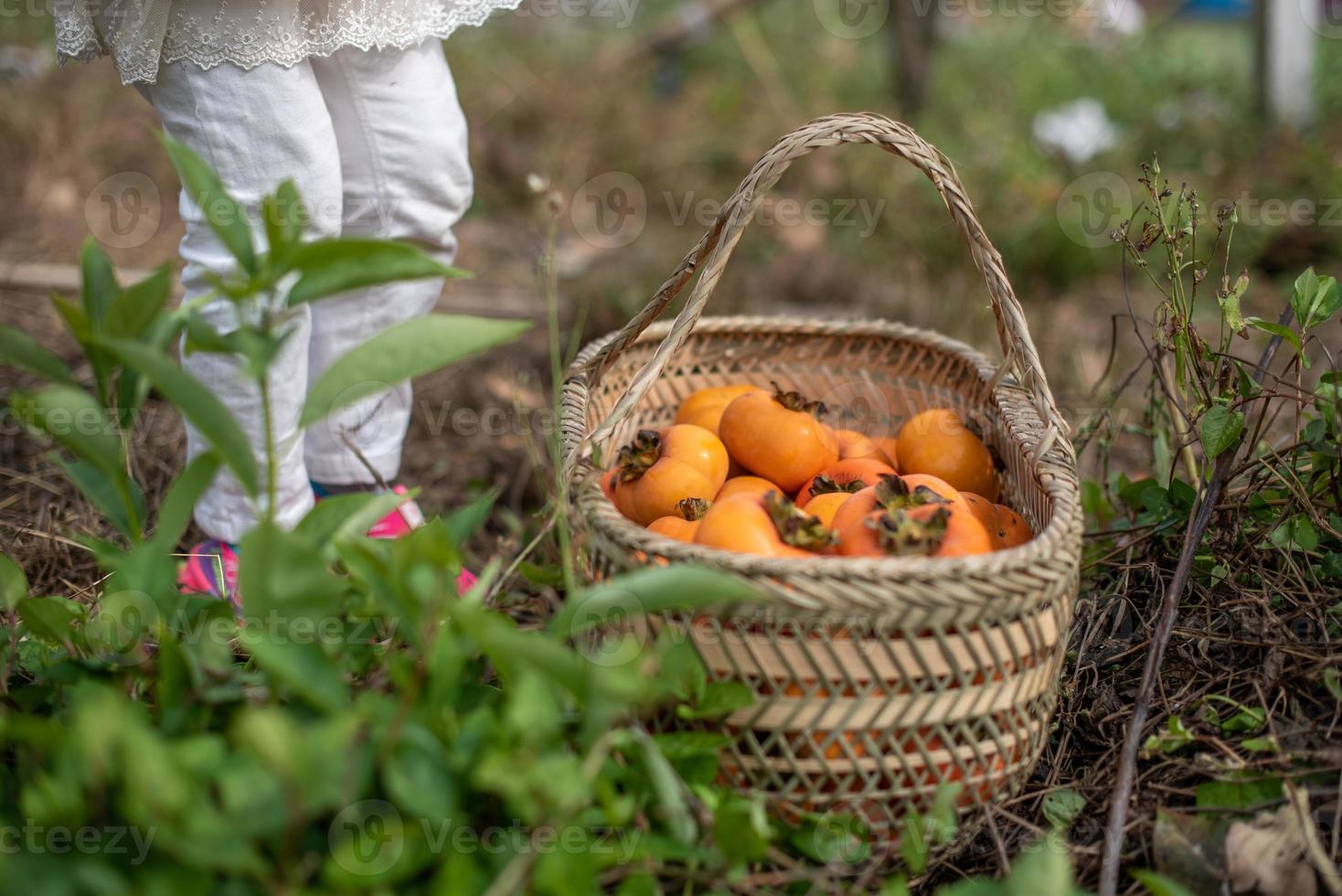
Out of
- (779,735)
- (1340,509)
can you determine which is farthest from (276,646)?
(1340,509)

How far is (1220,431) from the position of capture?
43.3 inches

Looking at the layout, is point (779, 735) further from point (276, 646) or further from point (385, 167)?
point (385, 167)

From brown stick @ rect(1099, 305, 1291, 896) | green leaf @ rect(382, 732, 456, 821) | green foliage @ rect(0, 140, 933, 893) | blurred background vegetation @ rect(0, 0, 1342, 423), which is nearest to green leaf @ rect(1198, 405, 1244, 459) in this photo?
brown stick @ rect(1099, 305, 1291, 896)

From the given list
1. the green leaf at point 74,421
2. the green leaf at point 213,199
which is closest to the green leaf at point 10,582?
the green leaf at point 74,421

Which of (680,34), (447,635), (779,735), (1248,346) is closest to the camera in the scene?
(447,635)

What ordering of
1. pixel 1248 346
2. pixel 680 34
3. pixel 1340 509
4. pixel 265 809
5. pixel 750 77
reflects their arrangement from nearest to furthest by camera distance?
pixel 265 809 < pixel 1340 509 < pixel 1248 346 < pixel 680 34 < pixel 750 77

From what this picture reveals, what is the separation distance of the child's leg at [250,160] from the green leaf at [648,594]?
505 millimetres

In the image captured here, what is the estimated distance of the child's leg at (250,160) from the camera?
3.86 ft

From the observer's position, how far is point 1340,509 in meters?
1.11

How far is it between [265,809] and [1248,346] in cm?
274

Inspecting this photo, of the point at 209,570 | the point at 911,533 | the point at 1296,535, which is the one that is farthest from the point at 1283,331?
the point at 209,570

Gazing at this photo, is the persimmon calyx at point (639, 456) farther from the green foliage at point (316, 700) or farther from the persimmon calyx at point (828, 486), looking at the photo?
the green foliage at point (316, 700)

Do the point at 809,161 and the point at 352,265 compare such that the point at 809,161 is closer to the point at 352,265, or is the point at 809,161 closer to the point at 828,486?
the point at 828,486

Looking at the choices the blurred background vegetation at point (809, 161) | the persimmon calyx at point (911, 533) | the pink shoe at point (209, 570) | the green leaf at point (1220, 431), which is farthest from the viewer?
the blurred background vegetation at point (809, 161)
